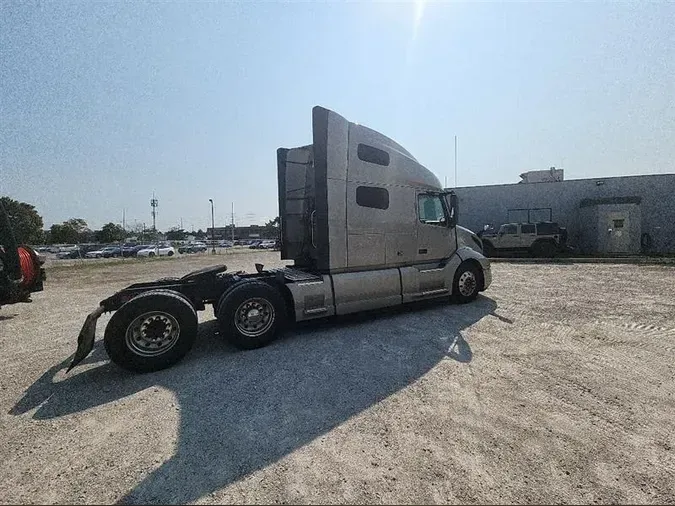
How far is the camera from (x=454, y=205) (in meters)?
7.42

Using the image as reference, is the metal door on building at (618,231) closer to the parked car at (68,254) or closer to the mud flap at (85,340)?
the mud flap at (85,340)

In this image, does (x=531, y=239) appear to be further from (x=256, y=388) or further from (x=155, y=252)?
(x=155, y=252)

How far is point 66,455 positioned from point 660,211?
2993 centimetres

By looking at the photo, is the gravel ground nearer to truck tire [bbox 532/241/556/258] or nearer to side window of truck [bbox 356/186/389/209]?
side window of truck [bbox 356/186/389/209]

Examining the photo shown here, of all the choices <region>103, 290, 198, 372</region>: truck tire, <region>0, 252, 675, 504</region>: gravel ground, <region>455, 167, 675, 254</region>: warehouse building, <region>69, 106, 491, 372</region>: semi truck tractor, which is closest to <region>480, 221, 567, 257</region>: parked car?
<region>455, 167, 675, 254</region>: warehouse building

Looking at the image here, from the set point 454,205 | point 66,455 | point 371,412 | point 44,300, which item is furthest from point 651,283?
point 44,300

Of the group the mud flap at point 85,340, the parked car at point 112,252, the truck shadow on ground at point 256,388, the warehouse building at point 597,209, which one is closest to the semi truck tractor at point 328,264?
the mud flap at point 85,340

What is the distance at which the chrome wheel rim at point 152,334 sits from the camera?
4254 mm

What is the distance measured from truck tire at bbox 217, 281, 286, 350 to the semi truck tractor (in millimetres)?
17

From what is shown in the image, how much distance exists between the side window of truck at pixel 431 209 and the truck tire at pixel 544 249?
14.3m

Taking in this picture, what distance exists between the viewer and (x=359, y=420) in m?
3.02

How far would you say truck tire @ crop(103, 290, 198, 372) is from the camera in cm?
412

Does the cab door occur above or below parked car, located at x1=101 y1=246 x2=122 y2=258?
above

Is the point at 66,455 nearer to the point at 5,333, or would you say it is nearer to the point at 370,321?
the point at 370,321
